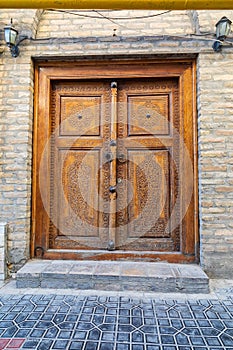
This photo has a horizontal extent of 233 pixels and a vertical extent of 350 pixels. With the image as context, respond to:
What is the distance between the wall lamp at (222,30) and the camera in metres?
2.41

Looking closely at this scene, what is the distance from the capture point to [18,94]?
Answer: 2.65m

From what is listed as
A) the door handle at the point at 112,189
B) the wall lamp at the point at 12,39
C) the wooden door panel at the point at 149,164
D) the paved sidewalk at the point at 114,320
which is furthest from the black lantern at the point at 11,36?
the paved sidewalk at the point at 114,320

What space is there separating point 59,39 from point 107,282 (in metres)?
2.52

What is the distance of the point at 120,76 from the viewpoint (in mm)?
2732

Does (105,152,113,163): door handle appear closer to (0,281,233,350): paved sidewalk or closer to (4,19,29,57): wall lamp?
(0,281,233,350): paved sidewalk

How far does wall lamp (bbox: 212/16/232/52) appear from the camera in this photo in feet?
7.90

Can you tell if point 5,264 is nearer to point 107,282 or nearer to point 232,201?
point 107,282

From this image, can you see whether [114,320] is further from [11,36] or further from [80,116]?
[11,36]

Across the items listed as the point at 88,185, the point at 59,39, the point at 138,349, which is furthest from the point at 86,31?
the point at 138,349

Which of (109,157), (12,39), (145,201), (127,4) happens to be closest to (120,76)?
(109,157)

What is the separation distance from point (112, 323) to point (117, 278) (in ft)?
1.70

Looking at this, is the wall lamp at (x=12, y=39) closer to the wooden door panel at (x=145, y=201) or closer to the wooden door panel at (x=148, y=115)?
the wooden door panel at (x=148, y=115)

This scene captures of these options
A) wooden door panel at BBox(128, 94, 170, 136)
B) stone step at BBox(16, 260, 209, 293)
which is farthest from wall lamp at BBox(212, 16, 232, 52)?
stone step at BBox(16, 260, 209, 293)

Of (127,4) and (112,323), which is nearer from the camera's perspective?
(127,4)
